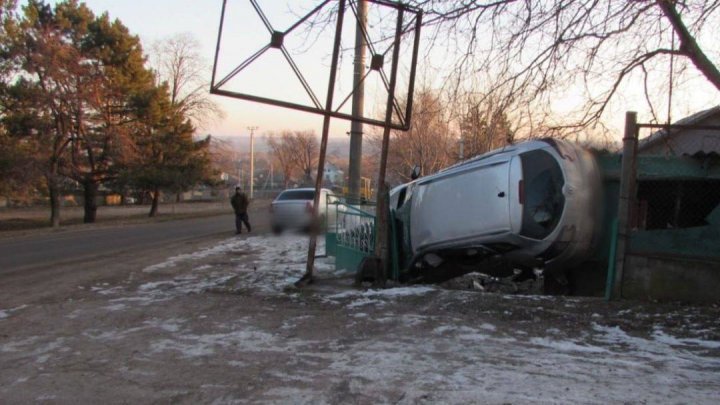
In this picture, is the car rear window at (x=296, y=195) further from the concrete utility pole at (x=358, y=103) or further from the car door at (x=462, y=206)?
the car door at (x=462, y=206)

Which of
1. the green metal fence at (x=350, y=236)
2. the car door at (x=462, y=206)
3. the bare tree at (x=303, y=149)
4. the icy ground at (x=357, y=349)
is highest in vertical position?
the bare tree at (x=303, y=149)

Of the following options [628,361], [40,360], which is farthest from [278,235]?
[628,361]

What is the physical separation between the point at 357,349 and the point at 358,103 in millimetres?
6659

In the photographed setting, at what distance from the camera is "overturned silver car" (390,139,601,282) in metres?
6.73

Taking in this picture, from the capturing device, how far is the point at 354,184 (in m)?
12.6

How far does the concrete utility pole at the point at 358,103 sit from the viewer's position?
9.07 meters

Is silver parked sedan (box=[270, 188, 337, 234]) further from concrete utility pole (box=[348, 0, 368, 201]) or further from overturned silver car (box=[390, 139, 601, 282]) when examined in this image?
overturned silver car (box=[390, 139, 601, 282])

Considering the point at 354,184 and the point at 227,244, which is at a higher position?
the point at 354,184

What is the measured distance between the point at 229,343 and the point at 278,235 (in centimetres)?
1232

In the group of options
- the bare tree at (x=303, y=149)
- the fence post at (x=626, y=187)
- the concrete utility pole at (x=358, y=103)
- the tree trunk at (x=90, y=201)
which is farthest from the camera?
the bare tree at (x=303, y=149)

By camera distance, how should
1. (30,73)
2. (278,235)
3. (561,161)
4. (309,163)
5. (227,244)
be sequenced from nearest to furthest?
(561,161) → (227,244) → (278,235) → (30,73) → (309,163)

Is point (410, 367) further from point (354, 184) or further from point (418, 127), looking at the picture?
point (418, 127)

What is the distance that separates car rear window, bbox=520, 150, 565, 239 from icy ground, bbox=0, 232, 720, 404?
851mm

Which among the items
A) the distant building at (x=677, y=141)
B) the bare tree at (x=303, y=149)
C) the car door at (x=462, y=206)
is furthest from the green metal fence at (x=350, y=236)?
the bare tree at (x=303, y=149)
